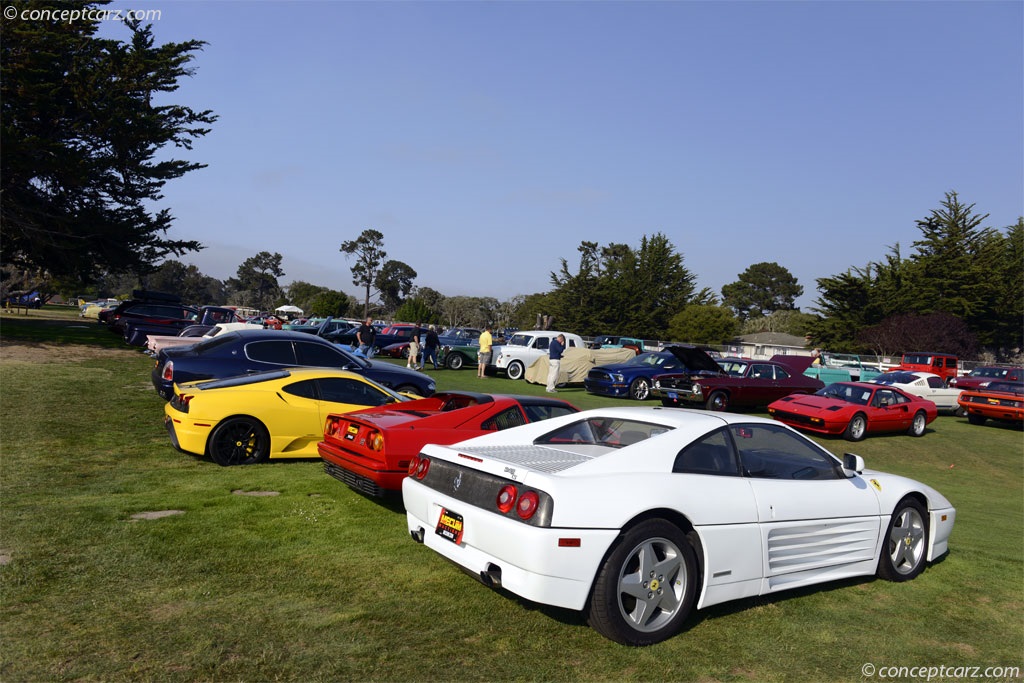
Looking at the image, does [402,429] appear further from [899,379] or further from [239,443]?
[899,379]

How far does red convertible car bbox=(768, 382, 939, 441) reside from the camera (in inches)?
592

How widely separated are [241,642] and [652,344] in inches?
1931

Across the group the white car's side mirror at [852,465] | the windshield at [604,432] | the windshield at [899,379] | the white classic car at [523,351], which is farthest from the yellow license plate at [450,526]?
the windshield at [899,379]

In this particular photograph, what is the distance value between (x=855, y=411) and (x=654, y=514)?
42.2 feet

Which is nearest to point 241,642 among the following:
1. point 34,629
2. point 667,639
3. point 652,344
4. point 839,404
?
point 34,629

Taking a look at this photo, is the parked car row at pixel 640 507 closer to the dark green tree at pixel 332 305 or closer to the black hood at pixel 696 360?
the black hood at pixel 696 360

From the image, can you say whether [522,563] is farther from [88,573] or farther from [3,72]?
[3,72]

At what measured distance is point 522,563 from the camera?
3.96 metres

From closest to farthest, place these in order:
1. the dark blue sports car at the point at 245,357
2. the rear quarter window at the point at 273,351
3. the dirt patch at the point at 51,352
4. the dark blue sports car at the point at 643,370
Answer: the dark blue sports car at the point at 245,357
the rear quarter window at the point at 273,351
the dirt patch at the point at 51,352
the dark blue sports car at the point at 643,370

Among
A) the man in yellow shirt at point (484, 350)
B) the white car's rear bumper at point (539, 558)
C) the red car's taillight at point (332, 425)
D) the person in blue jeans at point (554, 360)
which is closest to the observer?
the white car's rear bumper at point (539, 558)

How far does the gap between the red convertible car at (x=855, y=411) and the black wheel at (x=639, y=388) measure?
14.9 ft

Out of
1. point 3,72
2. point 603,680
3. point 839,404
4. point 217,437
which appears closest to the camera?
point 603,680

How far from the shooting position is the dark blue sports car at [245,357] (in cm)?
1116

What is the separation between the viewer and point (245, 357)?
37.7ft
